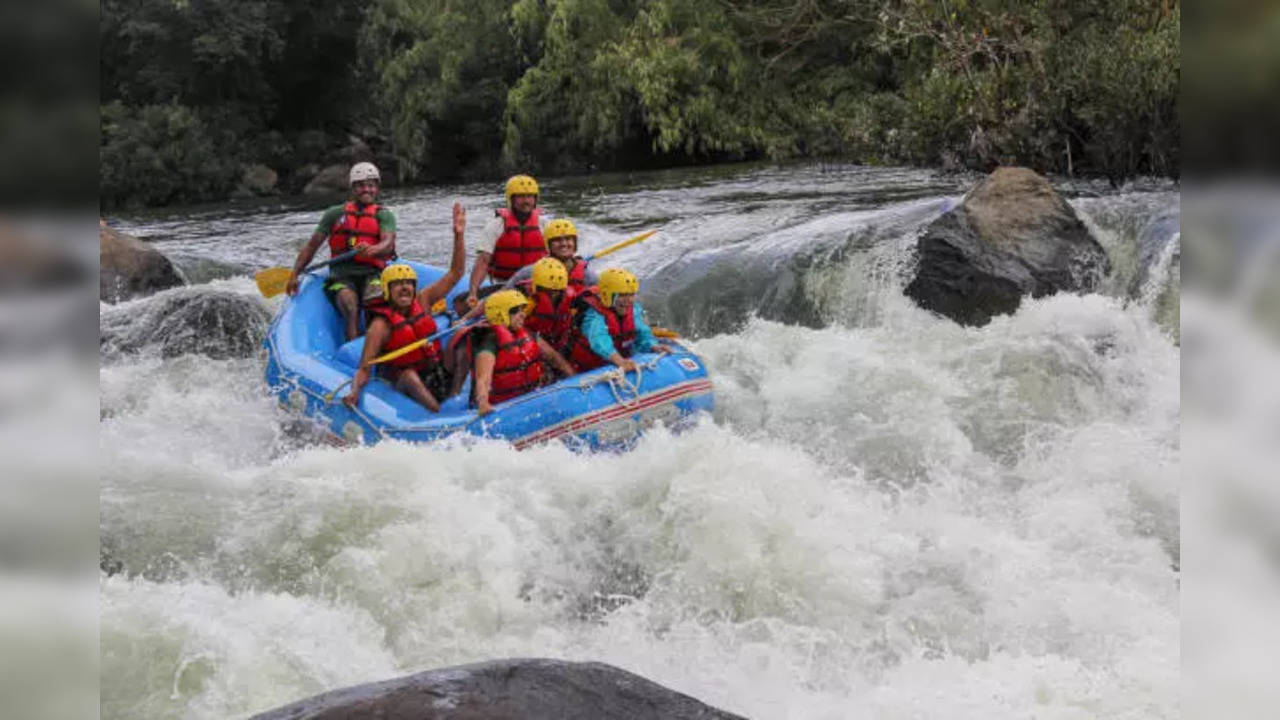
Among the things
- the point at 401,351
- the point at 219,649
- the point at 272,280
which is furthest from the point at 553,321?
the point at 219,649

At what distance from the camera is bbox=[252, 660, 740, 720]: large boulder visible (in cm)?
214

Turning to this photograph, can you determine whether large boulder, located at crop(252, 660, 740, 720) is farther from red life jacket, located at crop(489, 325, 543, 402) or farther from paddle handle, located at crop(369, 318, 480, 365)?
paddle handle, located at crop(369, 318, 480, 365)

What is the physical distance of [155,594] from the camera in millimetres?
4070

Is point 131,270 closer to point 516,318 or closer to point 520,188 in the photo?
point 520,188

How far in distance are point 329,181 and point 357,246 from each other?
1629 centimetres

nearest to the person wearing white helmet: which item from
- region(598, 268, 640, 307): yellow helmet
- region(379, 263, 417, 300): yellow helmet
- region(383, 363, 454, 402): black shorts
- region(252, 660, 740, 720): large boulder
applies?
region(379, 263, 417, 300): yellow helmet

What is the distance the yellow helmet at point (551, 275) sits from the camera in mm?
6277

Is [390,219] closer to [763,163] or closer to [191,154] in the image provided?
[763,163]

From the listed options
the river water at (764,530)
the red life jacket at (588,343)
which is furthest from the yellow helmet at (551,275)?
the river water at (764,530)

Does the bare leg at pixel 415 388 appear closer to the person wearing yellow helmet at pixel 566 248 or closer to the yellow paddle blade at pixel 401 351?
the yellow paddle blade at pixel 401 351

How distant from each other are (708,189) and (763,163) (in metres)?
2.84

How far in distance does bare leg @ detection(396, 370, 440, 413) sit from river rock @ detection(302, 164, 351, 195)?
16.8 m

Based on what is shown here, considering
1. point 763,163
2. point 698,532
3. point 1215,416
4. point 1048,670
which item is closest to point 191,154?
point 763,163

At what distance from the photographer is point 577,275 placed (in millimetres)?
6750
